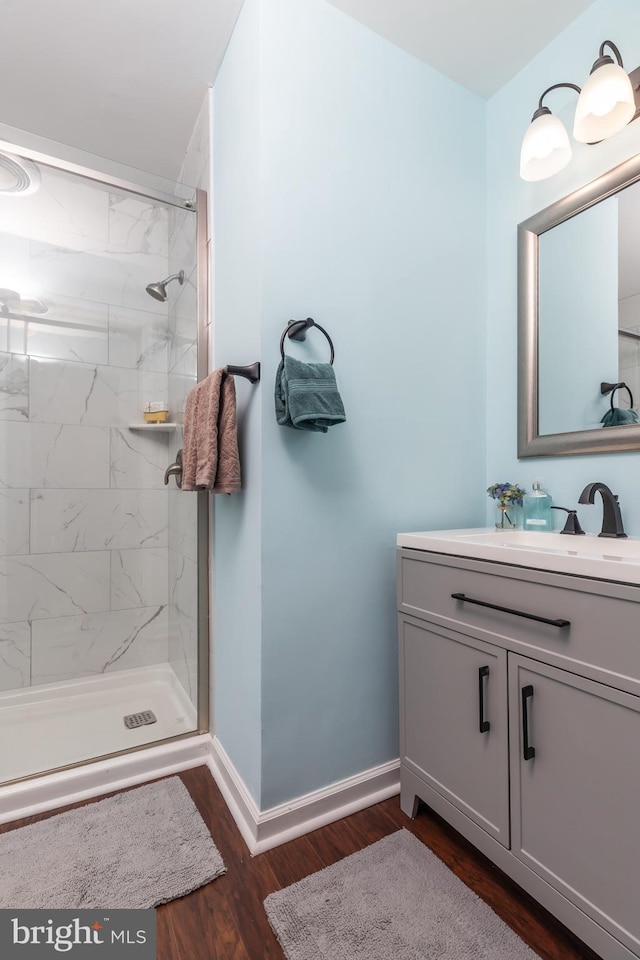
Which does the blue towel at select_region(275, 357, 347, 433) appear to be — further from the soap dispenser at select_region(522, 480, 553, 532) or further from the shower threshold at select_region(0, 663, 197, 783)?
the shower threshold at select_region(0, 663, 197, 783)

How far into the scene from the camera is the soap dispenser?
1.48 meters

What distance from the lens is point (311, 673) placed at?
1.35 meters

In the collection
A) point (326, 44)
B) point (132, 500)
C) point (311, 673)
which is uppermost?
point (326, 44)

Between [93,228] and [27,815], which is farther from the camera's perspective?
[93,228]

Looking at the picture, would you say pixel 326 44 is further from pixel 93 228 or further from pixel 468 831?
pixel 468 831

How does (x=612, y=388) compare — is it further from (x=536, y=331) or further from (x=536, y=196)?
(x=536, y=196)

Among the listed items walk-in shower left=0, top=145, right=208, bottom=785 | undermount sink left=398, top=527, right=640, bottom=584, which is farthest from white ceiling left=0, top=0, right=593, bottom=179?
undermount sink left=398, top=527, right=640, bottom=584

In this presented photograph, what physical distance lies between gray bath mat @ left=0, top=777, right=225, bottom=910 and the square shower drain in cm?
40

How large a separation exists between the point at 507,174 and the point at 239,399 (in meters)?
1.26

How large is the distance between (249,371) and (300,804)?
1.24m

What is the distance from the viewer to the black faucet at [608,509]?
1.25m

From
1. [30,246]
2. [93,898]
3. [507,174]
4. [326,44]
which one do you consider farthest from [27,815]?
[507,174]

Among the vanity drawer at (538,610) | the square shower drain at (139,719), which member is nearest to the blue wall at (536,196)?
the vanity drawer at (538,610)

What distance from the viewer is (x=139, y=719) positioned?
191cm
